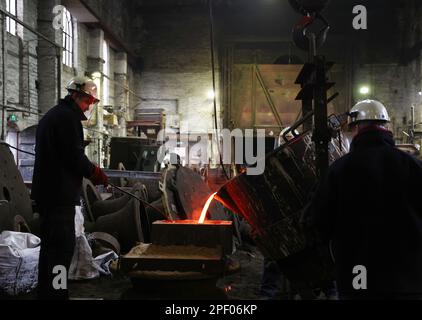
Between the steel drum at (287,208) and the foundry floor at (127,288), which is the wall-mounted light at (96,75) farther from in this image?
the steel drum at (287,208)

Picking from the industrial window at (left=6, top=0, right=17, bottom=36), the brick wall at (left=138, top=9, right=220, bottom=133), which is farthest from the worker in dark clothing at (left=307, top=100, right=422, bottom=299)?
the brick wall at (left=138, top=9, right=220, bottom=133)

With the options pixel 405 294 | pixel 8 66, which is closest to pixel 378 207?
pixel 405 294

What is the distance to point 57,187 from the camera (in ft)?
11.8

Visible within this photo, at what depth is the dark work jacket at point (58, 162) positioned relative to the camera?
3.59 m

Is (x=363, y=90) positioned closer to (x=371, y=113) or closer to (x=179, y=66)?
(x=179, y=66)

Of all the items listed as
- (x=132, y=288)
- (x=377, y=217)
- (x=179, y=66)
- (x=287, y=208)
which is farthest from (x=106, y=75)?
(x=377, y=217)

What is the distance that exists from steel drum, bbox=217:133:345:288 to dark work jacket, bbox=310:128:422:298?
0.82 m

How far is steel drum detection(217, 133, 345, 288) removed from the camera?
3.23 m

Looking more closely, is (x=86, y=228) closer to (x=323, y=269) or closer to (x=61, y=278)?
(x=61, y=278)

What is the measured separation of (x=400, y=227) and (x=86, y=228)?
4837mm

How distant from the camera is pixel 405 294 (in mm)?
2264

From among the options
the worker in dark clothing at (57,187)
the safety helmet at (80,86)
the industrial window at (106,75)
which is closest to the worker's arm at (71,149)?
the worker in dark clothing at (57,187)

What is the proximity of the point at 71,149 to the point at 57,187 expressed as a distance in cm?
33
